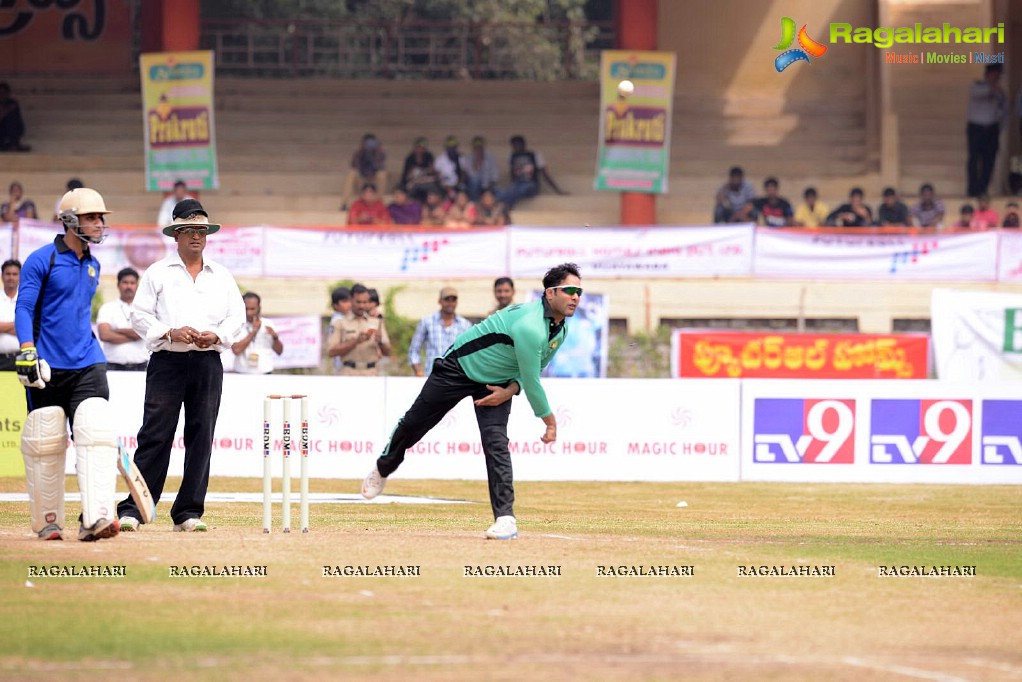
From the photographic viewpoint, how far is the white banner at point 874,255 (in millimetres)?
25969

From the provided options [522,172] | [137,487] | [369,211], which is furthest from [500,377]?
[522,172]

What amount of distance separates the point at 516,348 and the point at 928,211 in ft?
63.5

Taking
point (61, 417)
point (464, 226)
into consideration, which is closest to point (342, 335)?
point (464, 226)

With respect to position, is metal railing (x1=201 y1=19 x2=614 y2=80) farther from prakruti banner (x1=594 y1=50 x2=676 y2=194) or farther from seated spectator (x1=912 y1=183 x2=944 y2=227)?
seated spectator (x1=912 y1=183 x2=944 y2=227)

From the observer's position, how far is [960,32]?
35156 mm

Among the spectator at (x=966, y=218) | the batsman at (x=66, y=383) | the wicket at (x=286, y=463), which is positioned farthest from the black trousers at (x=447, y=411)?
the spectator at (x=966, y=218)

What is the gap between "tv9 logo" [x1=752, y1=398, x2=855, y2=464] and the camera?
19375 millimetres

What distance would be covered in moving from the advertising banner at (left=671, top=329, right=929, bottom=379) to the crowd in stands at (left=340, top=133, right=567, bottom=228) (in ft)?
15.1

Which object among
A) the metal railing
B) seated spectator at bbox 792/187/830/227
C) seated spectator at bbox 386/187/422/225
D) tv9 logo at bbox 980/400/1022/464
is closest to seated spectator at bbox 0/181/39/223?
seated spectator at bbox 386/187/422/225

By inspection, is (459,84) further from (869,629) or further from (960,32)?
(869,629)

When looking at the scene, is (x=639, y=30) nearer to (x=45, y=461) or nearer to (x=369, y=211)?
(x=369, y=211)

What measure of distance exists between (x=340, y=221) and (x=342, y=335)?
1096 cm

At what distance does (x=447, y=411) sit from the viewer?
11109mm

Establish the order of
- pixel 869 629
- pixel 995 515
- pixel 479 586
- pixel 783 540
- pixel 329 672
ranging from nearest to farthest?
pixel 329 672 < pixel 869 629 < pixel 479 586 < pixel 783 540 < pixel 995 515
